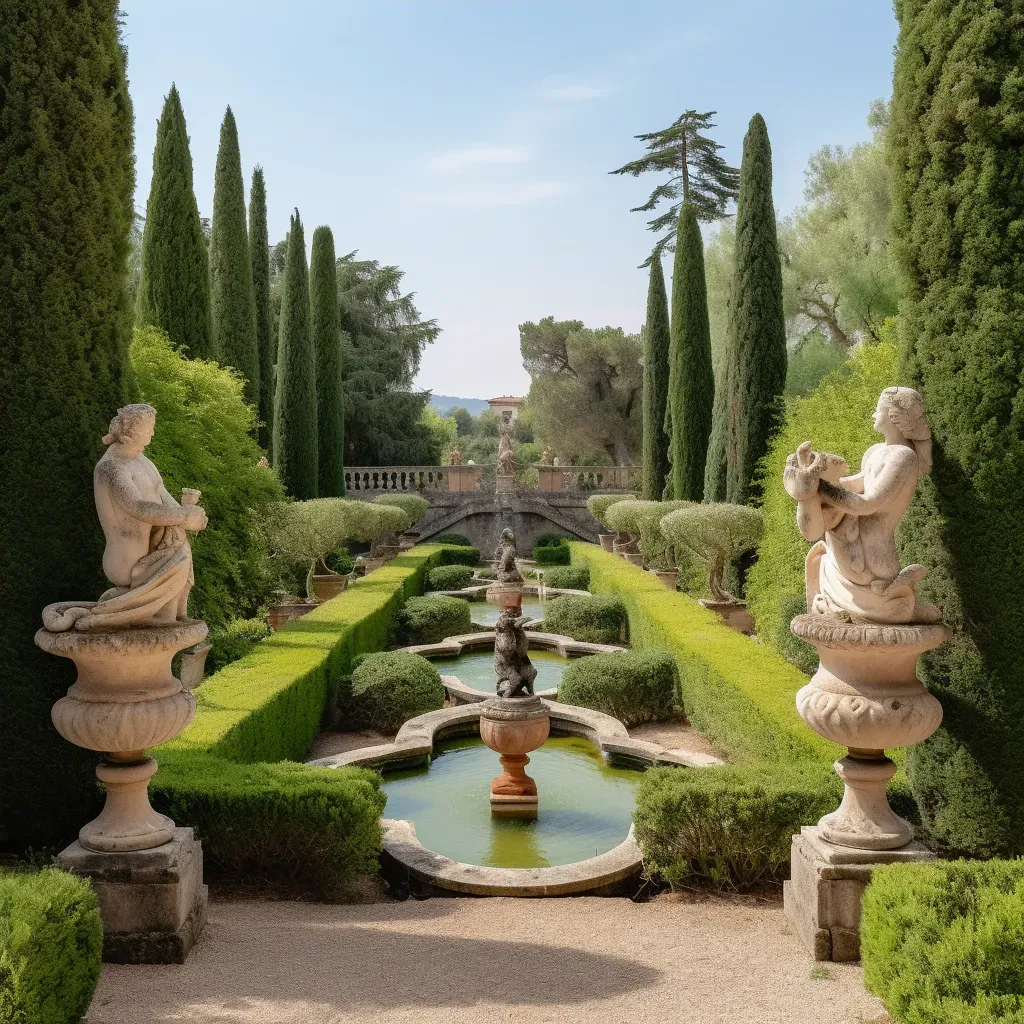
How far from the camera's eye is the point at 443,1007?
13.2 ft

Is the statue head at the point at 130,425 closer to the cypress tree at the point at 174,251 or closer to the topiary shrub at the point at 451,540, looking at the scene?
the cypress tree at the point at 174,251

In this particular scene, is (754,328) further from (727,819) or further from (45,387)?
(45,387)

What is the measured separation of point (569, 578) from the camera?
22.6m

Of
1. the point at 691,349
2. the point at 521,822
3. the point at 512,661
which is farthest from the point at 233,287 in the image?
the point at 521,822

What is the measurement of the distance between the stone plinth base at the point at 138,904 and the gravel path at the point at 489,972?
0.11 m

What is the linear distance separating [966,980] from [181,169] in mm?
17522

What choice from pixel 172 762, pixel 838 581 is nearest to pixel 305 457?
pixel 172 762

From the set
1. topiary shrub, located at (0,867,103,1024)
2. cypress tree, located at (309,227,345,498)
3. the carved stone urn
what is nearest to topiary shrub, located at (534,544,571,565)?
cypress tree, located at (309,227,345,498)

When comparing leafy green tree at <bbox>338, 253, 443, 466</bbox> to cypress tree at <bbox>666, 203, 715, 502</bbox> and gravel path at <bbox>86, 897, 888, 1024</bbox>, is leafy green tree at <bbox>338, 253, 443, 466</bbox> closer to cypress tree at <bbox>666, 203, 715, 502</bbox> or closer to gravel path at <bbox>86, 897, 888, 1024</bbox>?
cypress tree at <bbox>666, 203, 715, 502</bbox>

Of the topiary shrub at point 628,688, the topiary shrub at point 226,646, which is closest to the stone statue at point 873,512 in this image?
the topiary shrub at point 628,688

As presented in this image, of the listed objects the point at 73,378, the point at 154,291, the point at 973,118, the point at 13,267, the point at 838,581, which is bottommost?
the point at 838,581

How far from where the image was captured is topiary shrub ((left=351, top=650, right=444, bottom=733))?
34.9 ft

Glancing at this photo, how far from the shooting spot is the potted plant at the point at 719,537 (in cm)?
1501

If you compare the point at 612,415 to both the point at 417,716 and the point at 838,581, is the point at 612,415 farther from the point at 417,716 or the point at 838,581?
the point at 838,581
